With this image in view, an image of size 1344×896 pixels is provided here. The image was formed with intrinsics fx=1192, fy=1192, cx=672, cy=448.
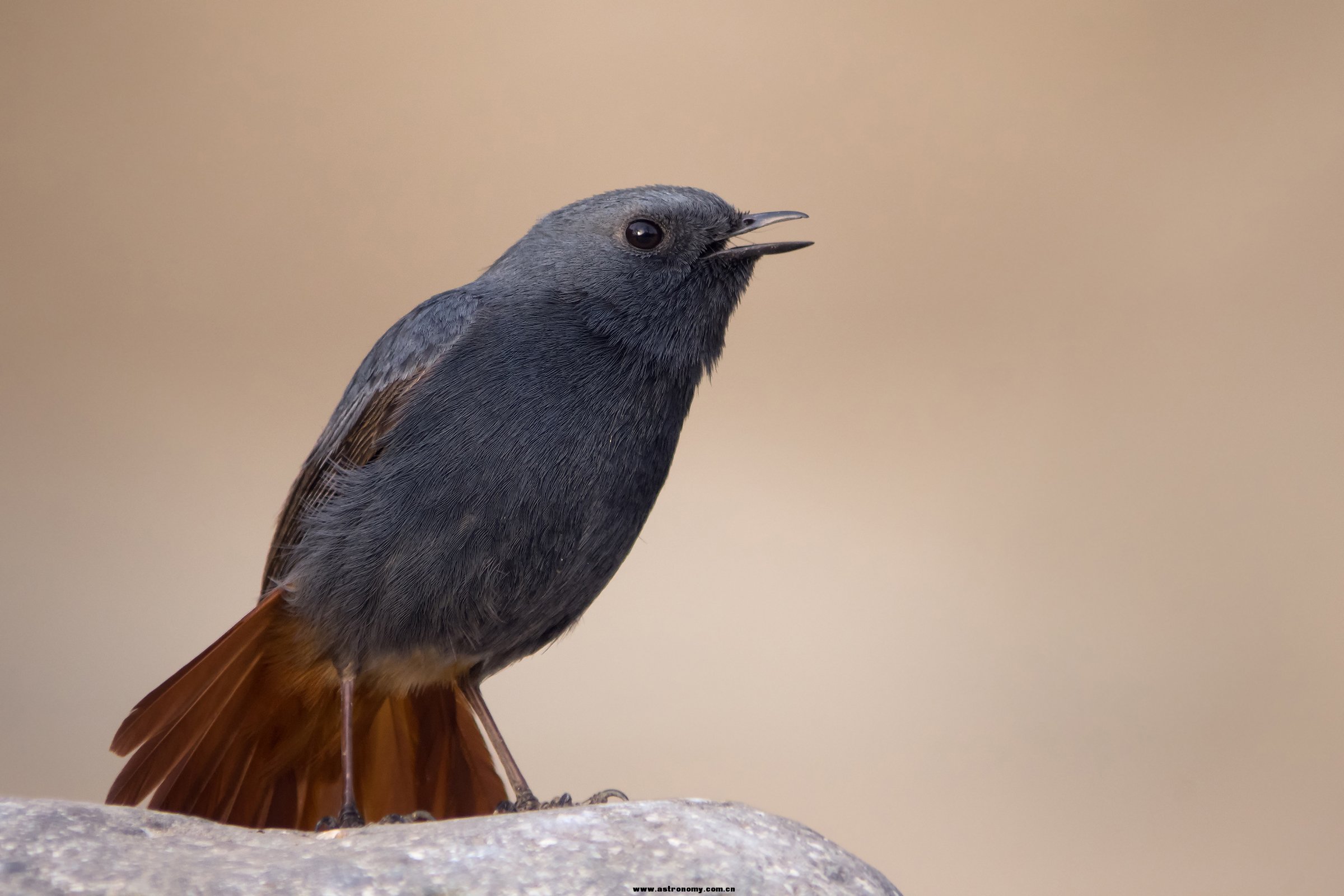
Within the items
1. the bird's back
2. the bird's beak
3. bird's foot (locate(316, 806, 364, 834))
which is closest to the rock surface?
bird's foot (locate(316, 806, 364, 834))

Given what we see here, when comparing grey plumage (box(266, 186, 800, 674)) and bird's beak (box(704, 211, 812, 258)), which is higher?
bird's beak (box(704, 211, 812, 258))

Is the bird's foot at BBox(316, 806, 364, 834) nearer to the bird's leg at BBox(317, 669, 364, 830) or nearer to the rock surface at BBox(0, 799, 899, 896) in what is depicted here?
the bird's leg at BBox(317, 669, 364, 830)

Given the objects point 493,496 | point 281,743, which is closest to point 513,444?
point 493,496

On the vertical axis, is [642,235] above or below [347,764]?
above

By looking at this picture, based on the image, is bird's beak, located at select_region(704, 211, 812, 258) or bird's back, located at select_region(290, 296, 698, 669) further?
bird's beak, located at select_region(704, 211, 812, 258)

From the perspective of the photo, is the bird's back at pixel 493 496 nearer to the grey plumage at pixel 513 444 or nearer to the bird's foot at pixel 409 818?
the grey plumage at pixel 513 444

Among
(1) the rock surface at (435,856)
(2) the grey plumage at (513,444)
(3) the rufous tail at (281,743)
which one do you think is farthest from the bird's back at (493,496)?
(1) the rock surface at (435,856)

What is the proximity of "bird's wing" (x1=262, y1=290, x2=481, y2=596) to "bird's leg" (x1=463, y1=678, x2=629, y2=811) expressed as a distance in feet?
1.60

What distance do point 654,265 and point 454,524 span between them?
71 cm

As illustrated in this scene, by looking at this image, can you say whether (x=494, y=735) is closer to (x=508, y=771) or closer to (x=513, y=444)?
(x=508, y=771)

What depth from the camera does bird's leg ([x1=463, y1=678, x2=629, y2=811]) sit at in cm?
250

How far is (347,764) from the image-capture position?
2.39m

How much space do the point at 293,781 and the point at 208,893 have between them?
3.42 ft

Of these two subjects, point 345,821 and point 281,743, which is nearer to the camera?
point 345,821
